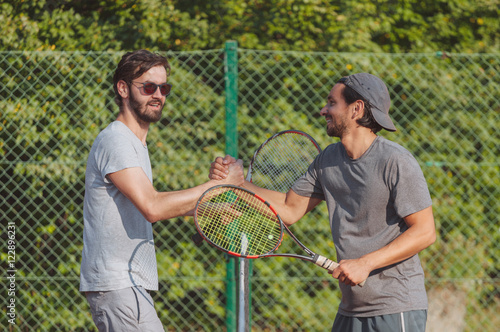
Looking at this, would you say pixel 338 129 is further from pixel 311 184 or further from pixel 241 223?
pixel 241 223

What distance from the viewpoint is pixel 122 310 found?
266 centimetres

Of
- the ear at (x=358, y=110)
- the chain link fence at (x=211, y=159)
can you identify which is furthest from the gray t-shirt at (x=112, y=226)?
the chain link fence at (x=211, y=159)

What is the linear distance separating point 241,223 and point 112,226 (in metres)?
0.71

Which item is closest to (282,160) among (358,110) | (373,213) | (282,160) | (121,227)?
(282,160)

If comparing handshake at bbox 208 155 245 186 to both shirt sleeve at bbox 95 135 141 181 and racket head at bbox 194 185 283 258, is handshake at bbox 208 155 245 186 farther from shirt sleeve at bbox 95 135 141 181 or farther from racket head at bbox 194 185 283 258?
shirt sleeve at bbox 95 135 141 181

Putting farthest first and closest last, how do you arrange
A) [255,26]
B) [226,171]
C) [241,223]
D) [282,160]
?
1. [255,26]
2. [282,160]
3. [241,223]
4. [226,171]

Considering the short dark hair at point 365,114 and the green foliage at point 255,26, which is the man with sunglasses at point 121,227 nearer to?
the short dark hair at point 365,114

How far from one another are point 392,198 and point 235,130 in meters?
1.88

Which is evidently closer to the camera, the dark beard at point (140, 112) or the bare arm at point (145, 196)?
the bare arm at point (145, 196)

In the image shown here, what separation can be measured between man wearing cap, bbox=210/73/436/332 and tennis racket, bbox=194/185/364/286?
151 mm

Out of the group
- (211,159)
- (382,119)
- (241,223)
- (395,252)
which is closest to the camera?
(395,252)

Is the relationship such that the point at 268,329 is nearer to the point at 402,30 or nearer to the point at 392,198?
the point at 392,198

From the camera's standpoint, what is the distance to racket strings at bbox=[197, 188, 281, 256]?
9.64ft

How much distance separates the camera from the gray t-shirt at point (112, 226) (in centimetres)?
268
